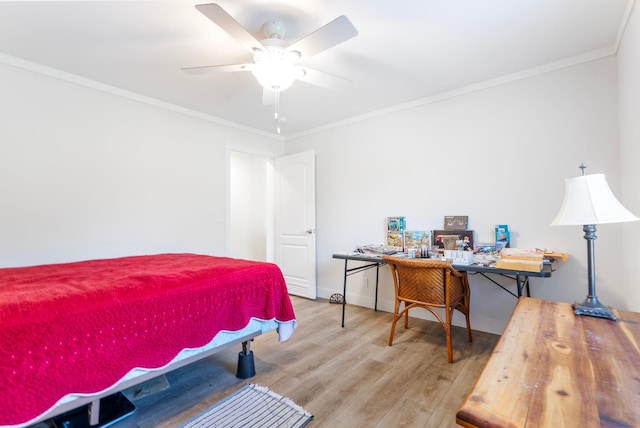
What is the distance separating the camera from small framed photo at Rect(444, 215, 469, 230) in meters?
2.89

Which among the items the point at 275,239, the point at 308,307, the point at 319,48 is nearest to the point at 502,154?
the point at 319,48

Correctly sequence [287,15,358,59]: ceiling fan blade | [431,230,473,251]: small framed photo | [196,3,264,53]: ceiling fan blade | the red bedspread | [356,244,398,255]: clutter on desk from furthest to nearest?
1. [356,244,398,255]: clutter on desk
2. [431,230,473,251]: small framed photo
3. [287,15,358,59]: ceiling fan blade
4. [196,3,264,53]: ceiling fan blade
5. the red bedspread

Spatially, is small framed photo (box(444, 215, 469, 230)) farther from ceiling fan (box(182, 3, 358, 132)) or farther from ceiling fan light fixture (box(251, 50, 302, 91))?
ceiling fan light fixture (box(251, 50, 302, 91))

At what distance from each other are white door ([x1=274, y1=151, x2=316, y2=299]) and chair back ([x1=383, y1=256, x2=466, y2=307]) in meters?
1.73

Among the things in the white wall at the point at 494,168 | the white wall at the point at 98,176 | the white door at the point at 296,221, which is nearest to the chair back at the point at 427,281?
the white wall at the point at 494,168

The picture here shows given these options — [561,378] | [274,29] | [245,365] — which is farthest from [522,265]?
[274,29]

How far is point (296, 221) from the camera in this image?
4.23 meters

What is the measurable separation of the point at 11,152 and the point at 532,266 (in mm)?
3950

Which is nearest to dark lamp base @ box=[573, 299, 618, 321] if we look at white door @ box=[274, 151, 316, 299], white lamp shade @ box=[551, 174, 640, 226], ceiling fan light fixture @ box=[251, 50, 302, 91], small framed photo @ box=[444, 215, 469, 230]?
white lamp shade @ box=[551, 174, 640, 226]

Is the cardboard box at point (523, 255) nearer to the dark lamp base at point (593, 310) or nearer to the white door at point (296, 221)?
the dark lamp base at point (593, 310)

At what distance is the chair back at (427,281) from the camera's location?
224 centimetres

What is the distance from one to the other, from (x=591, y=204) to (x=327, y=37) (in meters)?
1.49

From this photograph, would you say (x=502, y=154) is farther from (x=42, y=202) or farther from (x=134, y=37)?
(x=42, y=202)

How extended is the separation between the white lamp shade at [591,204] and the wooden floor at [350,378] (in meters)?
1.22
